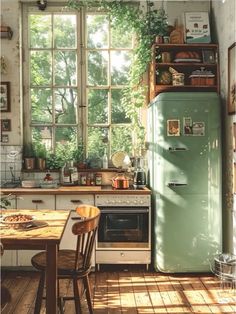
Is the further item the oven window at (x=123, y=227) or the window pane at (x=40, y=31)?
the window pane at (x=40, y=31)

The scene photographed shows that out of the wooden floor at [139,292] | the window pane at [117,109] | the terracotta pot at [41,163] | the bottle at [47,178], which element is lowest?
the wooden floor at [139,292]

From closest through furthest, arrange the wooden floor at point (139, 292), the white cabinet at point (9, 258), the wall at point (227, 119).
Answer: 1. the wooden floor at point (139, 292)
2. the wall at point (227, 119)
3. the white cabinet at point (9, 258)

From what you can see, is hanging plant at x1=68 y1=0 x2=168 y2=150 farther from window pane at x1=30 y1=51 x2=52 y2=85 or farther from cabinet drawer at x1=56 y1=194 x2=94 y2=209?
cabinet drawer at x1=56 y1=194 x2=94 y2=209

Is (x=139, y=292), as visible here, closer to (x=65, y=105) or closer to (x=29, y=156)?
(x=29, y=156)

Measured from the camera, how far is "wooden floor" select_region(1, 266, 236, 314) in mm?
3336

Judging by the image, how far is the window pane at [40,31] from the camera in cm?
501

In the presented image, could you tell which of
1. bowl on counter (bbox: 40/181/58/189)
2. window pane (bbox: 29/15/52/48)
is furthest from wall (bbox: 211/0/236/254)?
window pane (bbox: 29/15/52/48)

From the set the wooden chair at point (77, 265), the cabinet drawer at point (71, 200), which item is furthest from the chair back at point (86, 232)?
the cabinet drawer at point (71, 200)

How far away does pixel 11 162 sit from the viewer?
16.0 ft

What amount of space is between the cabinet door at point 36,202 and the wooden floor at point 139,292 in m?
0.69

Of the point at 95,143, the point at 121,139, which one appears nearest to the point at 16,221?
the point at 95,143

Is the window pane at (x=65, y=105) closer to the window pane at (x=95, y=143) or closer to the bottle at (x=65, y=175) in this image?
the window pane at (x=95, y=143)

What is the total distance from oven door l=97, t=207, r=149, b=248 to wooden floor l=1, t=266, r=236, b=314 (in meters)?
0.31

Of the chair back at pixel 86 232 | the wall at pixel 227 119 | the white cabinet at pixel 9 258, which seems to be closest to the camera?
the chair back at pixel 86 232
